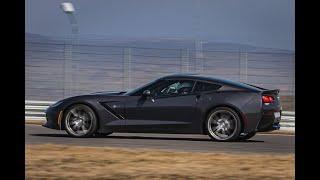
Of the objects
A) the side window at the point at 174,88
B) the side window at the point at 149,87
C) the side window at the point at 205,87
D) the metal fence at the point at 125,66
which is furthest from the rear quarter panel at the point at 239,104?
the metal fence at the point at 125,66

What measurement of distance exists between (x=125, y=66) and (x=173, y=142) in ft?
16.3

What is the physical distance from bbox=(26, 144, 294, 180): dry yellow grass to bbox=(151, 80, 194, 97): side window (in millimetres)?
1979

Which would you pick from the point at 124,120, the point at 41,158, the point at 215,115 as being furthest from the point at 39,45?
the point at 41,158

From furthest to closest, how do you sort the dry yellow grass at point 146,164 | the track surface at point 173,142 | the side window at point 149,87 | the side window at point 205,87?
the side window at point 149,87 < the side window at point 205,87 < the track surface at point 173,142 < the dry yellow grass at point 146,164

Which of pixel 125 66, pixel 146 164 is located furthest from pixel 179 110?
pixel 125 66

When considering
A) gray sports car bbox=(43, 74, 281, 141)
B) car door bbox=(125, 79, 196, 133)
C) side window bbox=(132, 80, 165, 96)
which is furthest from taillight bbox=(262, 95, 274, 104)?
side window bbox=(132, 80, 165, 96)

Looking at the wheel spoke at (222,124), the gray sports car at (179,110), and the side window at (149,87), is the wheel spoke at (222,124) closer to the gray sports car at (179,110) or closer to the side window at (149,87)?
the gray sports car at (179,110)

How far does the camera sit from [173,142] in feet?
34.8

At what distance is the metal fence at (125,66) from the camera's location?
14.6m

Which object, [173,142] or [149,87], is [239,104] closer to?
[173,142]

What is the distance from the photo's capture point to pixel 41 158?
25.8 ft

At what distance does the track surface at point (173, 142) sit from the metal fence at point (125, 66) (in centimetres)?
283
